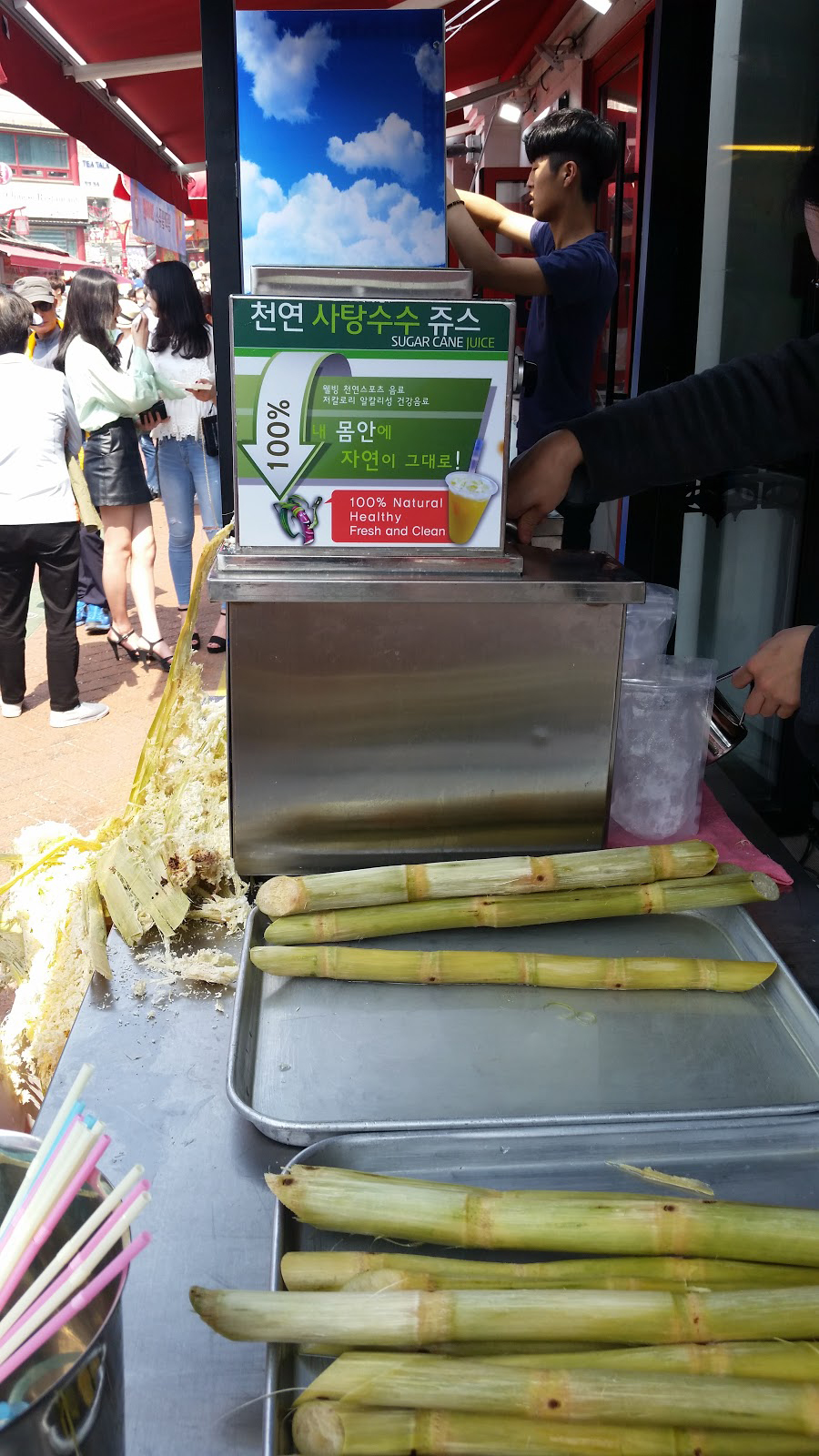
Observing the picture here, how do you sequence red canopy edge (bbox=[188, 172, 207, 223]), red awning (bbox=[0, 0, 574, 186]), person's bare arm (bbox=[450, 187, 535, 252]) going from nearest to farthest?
1. person's bare arm (bbox=[450, 187, 535, 252])
2. red awning (bbox=[0, 0, 574, 186])
3. red canopy edge (bbox=[188, 172, 207, 223])

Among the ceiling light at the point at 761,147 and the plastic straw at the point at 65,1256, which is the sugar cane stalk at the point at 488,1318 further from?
the ceiling light at the point at 761,147

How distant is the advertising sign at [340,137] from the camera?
6.71 feet

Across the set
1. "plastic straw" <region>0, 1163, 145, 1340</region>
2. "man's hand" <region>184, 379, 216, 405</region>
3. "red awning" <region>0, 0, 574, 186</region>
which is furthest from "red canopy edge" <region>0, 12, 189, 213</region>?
"plastic straw" <region>0, 1163, 145, 1340</region>

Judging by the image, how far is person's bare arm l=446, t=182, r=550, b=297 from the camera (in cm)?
268

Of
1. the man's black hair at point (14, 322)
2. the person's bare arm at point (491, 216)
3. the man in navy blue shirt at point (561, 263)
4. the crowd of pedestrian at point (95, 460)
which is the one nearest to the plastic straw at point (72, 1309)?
the person's bare arm at point (491, 216)

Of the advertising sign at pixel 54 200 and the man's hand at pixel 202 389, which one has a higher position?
the advertising sign at pixel 54 200

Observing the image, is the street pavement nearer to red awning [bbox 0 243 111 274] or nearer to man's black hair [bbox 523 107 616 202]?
man's black hair [bbox 523 107 616 202]

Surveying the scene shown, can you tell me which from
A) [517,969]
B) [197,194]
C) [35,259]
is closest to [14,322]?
[517,969]

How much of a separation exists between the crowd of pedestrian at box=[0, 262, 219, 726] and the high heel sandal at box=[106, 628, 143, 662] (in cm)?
2

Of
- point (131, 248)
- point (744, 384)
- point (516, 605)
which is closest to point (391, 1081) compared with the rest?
point (516, 605)

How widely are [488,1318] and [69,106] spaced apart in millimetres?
5170

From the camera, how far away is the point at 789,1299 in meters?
0.93

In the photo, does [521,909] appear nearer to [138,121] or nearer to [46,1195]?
[46,1195]

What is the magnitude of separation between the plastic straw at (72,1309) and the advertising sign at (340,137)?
1.82 meters
